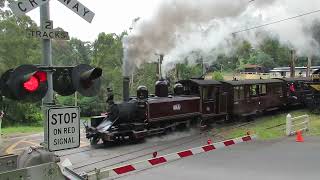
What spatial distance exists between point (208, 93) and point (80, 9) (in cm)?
1634

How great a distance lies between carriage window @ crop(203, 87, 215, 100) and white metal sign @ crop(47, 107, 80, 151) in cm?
1627

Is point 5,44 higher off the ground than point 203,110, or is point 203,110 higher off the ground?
point 5,44

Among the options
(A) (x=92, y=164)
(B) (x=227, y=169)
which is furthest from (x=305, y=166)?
(A) (x=92, y=164)

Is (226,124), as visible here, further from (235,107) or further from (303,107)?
(303,107)

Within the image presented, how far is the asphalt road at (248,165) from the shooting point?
33.4ft

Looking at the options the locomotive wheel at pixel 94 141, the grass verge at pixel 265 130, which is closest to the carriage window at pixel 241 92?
the grass verge at pixel 265 130

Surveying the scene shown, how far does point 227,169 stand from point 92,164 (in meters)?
4.63

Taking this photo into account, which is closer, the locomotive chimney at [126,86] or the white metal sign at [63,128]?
the white metal sign at [63,128]

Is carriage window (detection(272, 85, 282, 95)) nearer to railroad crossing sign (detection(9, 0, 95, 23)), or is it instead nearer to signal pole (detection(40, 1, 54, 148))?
railroad crossing sign (detection(9, 0, 95, 23))

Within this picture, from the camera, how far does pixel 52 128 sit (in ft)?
17.1

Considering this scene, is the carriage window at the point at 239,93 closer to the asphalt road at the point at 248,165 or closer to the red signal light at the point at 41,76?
the asphalt road at the point at 248,165

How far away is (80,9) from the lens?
5.73 meters

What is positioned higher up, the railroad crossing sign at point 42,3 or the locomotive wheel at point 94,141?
the railroad crossing sign at point 42,3

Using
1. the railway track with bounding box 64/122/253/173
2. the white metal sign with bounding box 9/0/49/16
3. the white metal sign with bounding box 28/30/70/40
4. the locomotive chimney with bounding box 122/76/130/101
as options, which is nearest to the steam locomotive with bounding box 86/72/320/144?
the locomotive chimney with bounding box 122/76/130/101
